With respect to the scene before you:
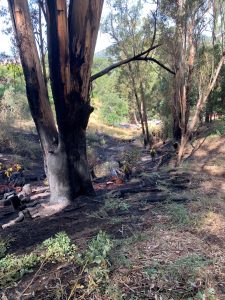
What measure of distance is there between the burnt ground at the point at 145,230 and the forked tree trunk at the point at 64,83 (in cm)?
44

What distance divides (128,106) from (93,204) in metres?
28.1

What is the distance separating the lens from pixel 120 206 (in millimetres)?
4164

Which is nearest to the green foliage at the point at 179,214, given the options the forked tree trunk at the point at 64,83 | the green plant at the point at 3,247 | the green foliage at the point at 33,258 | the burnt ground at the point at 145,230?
the burnt ground at the point at 145,230

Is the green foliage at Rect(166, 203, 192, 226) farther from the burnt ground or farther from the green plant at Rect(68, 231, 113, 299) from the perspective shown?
the green plant at Rect(68, 231, 113, 299)

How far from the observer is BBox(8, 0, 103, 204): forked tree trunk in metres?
4.03

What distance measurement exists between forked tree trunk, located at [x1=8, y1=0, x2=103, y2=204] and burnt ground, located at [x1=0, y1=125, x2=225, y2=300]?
0.44 meters

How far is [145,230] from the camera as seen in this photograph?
3236 millimetres

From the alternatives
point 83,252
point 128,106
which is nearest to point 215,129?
point 83,252

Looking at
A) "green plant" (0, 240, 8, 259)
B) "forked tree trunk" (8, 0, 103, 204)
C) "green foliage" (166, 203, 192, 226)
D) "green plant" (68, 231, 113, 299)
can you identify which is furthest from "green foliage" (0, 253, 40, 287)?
"forked tree trunk" (8, 0, 103, 204)

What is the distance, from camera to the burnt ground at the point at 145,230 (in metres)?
2.28

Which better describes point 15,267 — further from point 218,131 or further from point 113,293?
point 218,131

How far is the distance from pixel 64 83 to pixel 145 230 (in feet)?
7.24

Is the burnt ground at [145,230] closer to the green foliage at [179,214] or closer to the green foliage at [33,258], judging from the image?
the green foliage at [179,214]

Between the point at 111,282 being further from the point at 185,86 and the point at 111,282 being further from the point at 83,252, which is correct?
the point at 185,86
